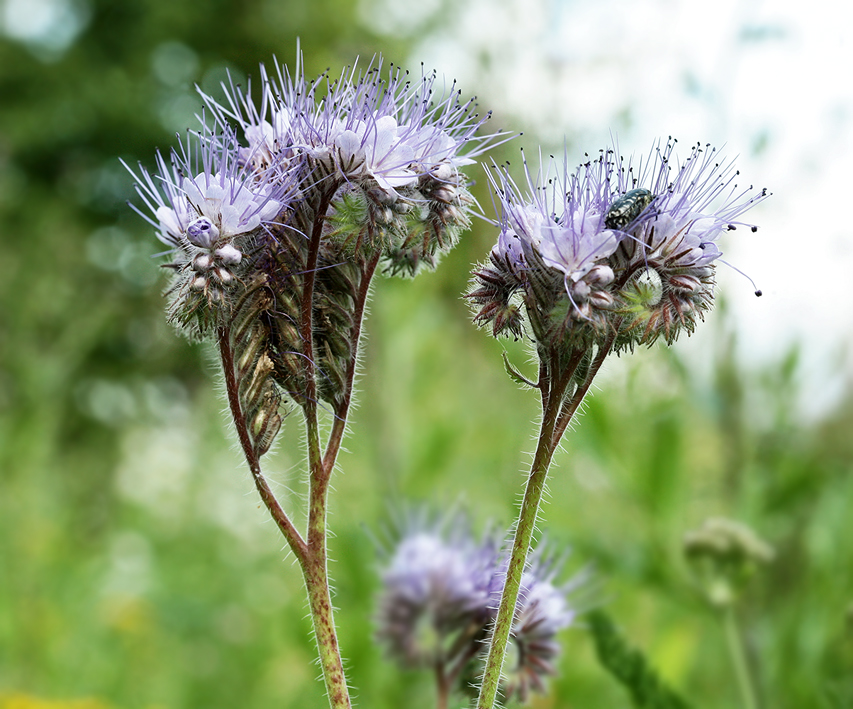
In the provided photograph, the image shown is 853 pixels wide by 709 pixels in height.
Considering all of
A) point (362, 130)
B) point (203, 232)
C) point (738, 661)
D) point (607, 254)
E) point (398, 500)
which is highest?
point (398, 500)

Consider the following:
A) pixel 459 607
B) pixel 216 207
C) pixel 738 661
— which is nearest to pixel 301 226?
pixel 216 207

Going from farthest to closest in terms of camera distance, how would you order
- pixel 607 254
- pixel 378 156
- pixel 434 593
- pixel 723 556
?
pixel 723 556 → pixel 434 593 → pixel 378 156 → pixel 607 254

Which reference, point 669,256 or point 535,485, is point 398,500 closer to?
point 535,485

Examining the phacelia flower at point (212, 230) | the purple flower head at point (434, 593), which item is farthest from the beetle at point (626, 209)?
the purple flower head at point (434, 593)

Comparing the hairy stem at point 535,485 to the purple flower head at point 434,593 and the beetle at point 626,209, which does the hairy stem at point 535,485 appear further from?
the purple flower head at point 434,593

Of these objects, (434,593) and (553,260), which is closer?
(553,260)

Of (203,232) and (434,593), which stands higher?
(203,232)

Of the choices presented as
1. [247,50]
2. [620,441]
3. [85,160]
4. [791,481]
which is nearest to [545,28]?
[620,441]
